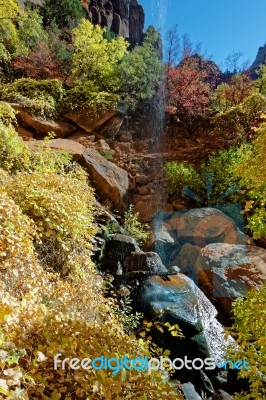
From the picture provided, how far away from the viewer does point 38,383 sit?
6.22ft

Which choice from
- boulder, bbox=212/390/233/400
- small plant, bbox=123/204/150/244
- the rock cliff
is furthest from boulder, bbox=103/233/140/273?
the rock cliff

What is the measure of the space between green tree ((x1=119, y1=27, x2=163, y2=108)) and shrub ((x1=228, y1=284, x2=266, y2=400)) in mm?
9904

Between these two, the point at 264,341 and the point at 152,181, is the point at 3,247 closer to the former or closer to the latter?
the point at 264,341

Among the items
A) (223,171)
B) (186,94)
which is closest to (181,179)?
(223,171)

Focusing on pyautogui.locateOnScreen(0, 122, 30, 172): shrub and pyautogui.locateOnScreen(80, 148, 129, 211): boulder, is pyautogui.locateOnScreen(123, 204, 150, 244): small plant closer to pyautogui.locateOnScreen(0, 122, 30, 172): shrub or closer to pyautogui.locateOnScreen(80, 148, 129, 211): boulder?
pyautogui.locateOnScreen(80, 148, 129, 211): boulder

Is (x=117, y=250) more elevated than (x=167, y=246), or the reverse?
(x=117, y=250)

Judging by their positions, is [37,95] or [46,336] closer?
[46,336]

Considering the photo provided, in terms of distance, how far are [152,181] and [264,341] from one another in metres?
8.22

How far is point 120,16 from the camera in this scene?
2427cm

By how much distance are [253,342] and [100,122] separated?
911 centimetres

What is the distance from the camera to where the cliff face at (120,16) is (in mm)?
21047

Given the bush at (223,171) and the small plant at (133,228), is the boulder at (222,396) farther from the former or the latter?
the bush at (223,171)

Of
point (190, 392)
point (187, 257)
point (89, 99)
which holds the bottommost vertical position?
point (190, 392)

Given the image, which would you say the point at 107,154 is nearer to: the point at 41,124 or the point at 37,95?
the point at 41,124
